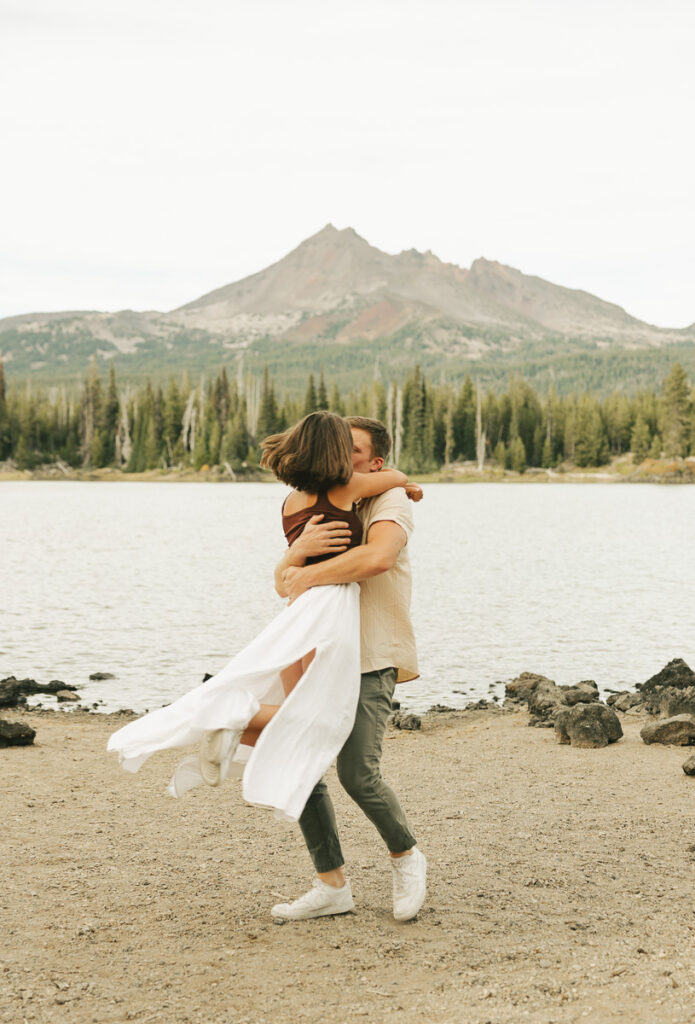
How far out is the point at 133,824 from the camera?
7.79 meters

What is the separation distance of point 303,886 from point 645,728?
215 inches

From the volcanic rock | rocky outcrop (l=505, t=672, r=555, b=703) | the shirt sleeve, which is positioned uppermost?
the shirt sleeve

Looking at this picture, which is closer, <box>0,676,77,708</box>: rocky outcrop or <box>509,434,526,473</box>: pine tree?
<box>0,676,77,708</box>: rocky outcrop

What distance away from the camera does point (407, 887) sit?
5.67 meters

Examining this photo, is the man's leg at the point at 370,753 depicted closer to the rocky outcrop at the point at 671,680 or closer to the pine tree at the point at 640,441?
the rocky outcrop at the point at 671,680

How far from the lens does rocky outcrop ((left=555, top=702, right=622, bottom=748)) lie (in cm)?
1057

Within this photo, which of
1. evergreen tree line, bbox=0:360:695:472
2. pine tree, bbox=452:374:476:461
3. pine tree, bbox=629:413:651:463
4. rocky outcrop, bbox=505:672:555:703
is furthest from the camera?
pine tree, bbox=452:374:476:461

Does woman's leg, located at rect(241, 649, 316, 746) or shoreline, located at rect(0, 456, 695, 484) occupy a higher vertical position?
woman's leg, located at rect(241, 649, 316, 746)

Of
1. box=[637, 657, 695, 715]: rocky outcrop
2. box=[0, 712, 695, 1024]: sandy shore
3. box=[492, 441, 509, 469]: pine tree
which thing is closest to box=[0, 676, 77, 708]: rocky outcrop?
box=[0, 712, 695, 1024]: sandy shore

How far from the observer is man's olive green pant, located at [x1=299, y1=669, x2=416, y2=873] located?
5348 mm

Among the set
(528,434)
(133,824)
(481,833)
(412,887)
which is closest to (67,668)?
(133,824)

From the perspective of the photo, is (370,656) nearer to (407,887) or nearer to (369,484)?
(369,484)

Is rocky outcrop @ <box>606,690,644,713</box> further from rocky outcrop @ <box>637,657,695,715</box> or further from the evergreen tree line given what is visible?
the evergreen tree line

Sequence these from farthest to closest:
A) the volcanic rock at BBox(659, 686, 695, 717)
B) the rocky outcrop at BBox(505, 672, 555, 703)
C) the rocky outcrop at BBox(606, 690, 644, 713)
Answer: the rocky outcrop at BBox(505, 672, 555, 703), the rocky outcrop at BBox(606, 690, 644, 713), the volcanic rock at BBox(659, 686, 695, 717)
